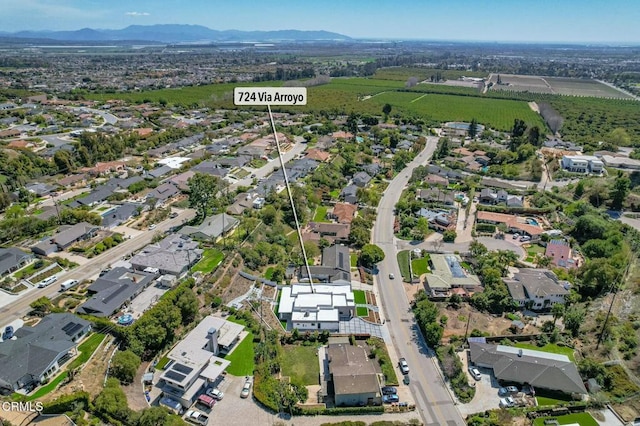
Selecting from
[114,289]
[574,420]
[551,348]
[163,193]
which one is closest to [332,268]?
[551,348]

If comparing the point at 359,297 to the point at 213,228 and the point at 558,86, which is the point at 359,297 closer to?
the point at 213,228

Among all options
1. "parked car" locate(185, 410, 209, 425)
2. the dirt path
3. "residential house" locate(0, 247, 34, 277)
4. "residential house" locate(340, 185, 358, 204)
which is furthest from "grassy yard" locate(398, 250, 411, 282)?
"residential house" locate(0, 247, 34, 277)

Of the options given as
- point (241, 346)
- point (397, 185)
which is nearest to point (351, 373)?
point (241, 346)

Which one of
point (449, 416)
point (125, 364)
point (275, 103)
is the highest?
point (275, 103)

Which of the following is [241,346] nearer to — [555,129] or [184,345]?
[184,345]

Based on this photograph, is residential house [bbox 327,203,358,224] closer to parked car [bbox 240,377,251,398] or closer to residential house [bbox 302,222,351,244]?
residential house [bbox 302,222,351,244]
